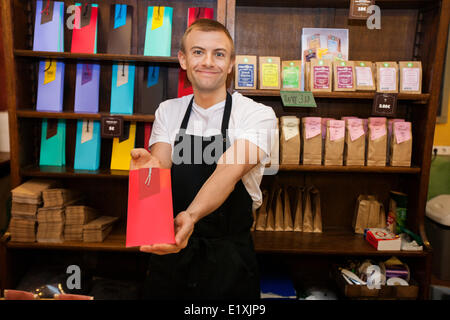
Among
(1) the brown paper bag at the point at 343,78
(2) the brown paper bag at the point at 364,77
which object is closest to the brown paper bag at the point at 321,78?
(1) the brown paper bag at the point at 343,78

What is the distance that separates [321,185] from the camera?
2588 millimetres

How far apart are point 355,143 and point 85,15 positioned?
6.38ft

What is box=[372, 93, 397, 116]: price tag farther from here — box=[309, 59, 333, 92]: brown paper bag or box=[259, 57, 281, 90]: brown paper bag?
box=[259, 57, 281, 90]: brown paper bag

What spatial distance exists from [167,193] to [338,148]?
150cm

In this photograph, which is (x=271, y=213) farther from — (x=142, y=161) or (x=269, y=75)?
(x=142, y=161)

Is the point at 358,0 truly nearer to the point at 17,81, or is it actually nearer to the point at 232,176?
the point at 232,176

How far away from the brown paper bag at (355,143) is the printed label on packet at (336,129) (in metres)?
0.04

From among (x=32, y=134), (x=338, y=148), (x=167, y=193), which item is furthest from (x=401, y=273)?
(x=32, y=134)

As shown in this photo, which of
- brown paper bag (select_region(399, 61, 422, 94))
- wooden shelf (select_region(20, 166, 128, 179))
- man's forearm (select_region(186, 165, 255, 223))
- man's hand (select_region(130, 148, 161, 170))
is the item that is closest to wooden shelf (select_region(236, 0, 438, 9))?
brown paper bag (select_region(399, 61, 422, 94))

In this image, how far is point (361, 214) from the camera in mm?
2408

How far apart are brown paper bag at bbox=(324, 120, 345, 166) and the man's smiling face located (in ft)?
3.49

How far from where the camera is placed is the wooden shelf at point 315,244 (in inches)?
85.6

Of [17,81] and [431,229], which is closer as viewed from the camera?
[17,81]

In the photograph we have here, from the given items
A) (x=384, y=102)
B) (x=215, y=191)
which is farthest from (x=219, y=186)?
(x=384, y=102)
